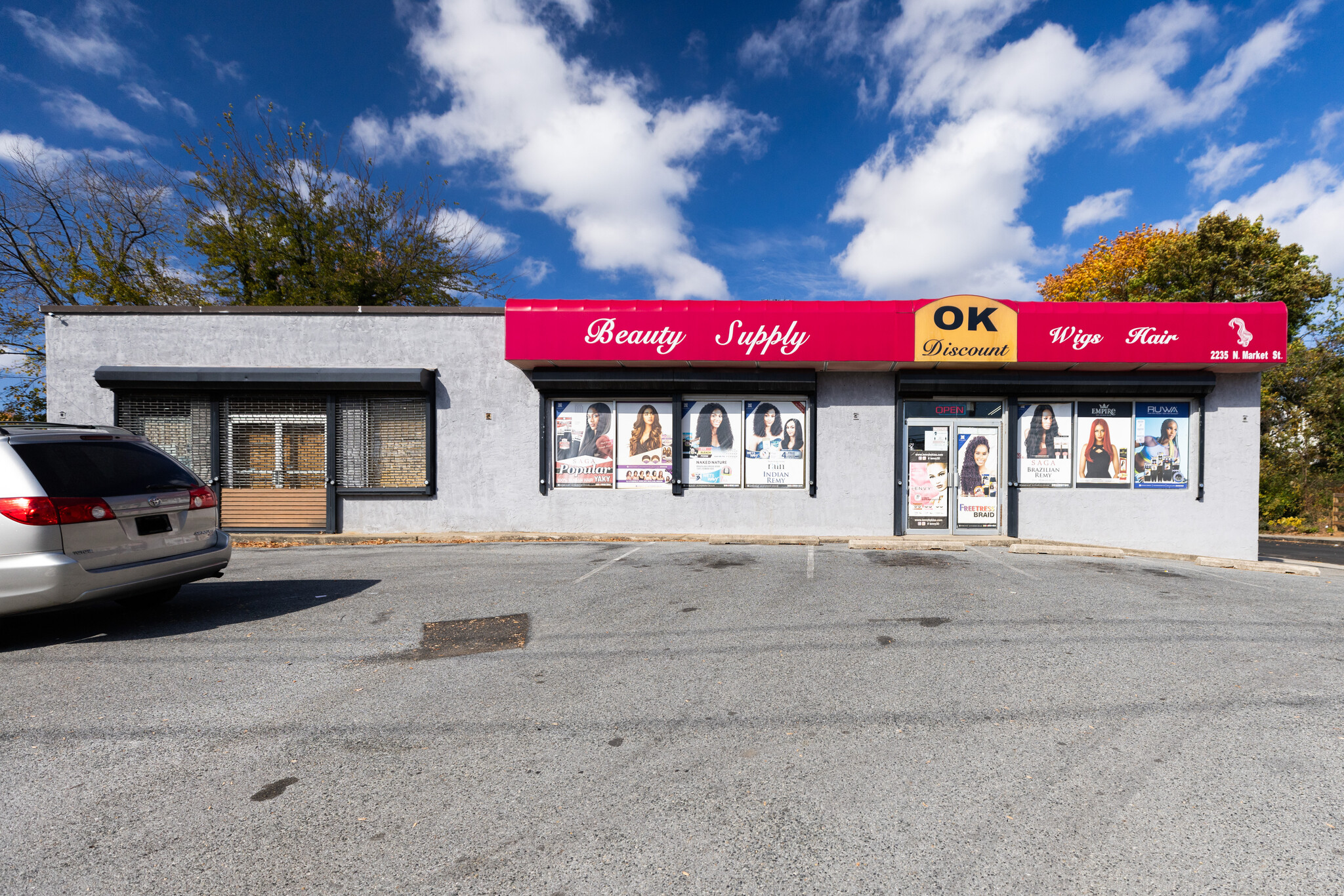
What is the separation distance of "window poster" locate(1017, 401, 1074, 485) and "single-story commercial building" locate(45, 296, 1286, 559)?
4cm

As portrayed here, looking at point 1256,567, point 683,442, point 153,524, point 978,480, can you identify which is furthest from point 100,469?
point 1256,567

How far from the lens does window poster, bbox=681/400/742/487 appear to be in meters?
12.0

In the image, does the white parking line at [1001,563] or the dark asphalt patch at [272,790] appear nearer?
the dark asphalt patch at [272,790]

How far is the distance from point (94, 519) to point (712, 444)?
904 centimetres

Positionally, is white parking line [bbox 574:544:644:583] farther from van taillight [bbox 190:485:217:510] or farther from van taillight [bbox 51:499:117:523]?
van taillight [bbox 51:499:117:523]

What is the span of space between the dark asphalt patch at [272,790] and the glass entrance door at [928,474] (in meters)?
11.0

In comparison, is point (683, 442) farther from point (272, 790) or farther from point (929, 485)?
point (272, 790)

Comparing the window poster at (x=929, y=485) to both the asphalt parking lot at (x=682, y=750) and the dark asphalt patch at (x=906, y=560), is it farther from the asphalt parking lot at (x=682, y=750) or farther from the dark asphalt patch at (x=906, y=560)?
the asphalt parking lot at (x=682, y=750)

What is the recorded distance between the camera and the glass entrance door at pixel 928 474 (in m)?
11.9

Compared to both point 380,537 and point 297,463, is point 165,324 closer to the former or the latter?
point 297,463

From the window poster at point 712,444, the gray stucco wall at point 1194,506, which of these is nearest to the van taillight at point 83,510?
the window poster at point 712,444

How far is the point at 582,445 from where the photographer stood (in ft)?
39.6

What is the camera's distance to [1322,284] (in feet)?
77.6

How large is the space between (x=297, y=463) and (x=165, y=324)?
3756 millimetres
